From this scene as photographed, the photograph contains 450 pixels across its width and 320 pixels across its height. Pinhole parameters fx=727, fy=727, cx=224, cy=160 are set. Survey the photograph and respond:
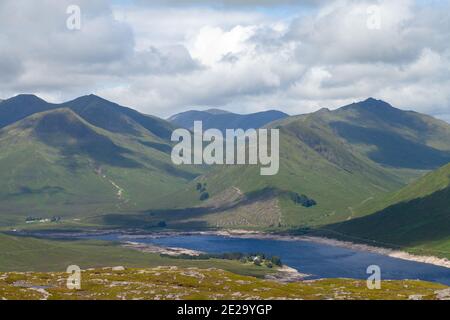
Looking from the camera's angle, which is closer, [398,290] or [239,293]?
[239,293]
